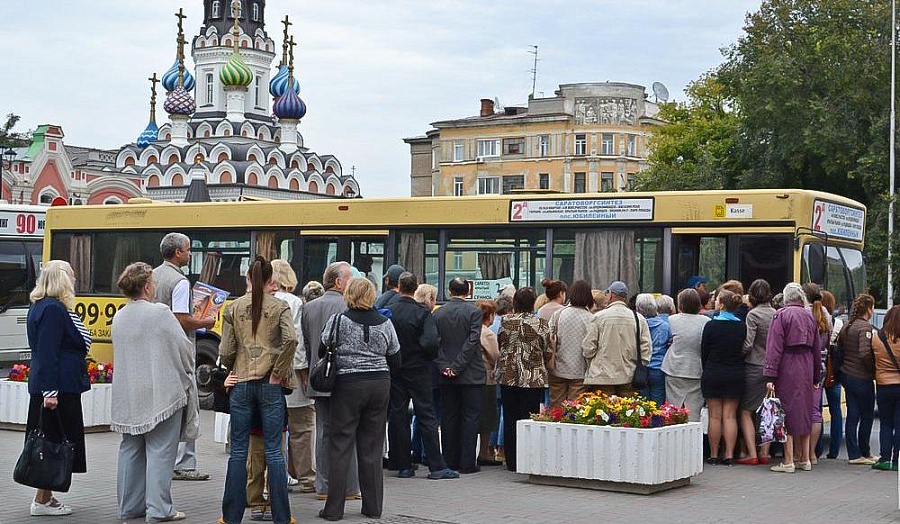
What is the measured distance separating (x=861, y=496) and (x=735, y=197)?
16.2 ft

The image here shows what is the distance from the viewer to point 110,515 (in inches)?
372

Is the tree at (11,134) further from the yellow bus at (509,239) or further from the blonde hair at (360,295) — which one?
the blonde hair at (360,295)

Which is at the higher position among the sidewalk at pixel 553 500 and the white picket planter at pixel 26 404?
the white picket planter at pixel 26 404

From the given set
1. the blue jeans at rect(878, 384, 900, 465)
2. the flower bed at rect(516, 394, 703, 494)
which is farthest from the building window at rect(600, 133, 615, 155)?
the flower bed at rect(516, 394, 703, 494)

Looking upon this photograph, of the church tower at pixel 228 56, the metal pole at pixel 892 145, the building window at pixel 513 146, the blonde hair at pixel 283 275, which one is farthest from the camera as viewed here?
the church tower at pixel 228 56

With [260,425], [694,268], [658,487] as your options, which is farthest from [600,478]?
[694,268]

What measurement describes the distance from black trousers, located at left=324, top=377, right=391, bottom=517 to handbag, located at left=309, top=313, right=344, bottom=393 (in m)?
0.07

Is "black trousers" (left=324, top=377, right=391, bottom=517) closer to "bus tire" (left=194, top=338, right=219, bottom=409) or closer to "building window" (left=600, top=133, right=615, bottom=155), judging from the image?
"bus tire" (left=194, top=338, right=219, bottom=409)

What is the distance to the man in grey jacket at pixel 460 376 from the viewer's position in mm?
11664

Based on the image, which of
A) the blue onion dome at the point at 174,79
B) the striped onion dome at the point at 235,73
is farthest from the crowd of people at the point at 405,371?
the blue onion dome at the point at 174,79

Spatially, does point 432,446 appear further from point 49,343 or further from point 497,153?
point 497,153

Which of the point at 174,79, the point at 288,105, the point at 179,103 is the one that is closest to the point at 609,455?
the point at 288,105

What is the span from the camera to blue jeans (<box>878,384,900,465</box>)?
1212 cm

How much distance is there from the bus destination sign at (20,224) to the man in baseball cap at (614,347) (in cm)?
1447
